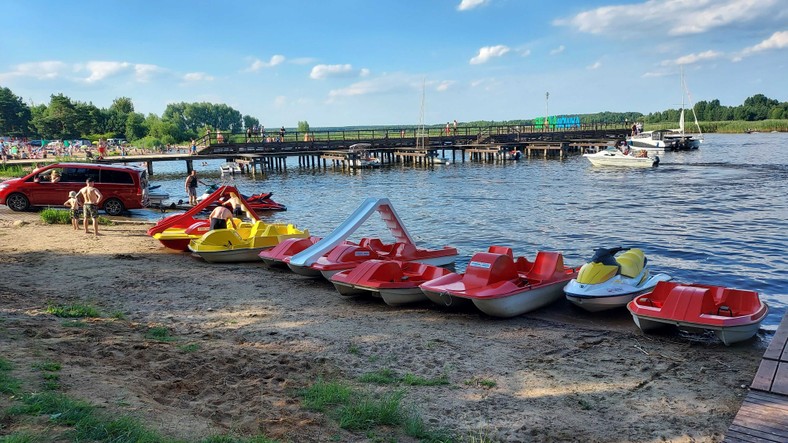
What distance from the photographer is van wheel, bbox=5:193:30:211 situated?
22438 millimetres

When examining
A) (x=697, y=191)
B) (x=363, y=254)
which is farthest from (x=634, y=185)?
(x=363, y=254)

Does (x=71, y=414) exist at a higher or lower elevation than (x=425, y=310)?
higher

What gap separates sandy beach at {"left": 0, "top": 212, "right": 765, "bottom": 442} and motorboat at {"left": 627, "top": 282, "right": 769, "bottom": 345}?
29 cm

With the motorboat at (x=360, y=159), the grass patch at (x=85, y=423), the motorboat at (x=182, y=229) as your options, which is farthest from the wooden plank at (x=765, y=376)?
the motorboat at (x=360, y=159)

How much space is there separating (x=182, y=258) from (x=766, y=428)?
514 inches

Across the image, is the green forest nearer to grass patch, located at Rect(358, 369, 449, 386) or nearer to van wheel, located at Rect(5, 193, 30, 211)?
van wheel, located at Rect(5, 193, 30, 211)

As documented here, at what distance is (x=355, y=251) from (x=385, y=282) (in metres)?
2.13

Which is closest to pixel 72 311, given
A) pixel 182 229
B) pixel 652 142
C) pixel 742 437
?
pixel 182 229

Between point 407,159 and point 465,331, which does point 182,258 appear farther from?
point 407,159

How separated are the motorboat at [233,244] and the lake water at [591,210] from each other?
16.3 feet

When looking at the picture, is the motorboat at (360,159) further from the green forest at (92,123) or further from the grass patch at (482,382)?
the grass patch at (482,382)

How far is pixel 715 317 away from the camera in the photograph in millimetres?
8297

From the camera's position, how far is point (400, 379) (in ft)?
22.5

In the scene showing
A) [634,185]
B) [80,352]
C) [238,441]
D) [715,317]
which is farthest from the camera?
[634,185]
